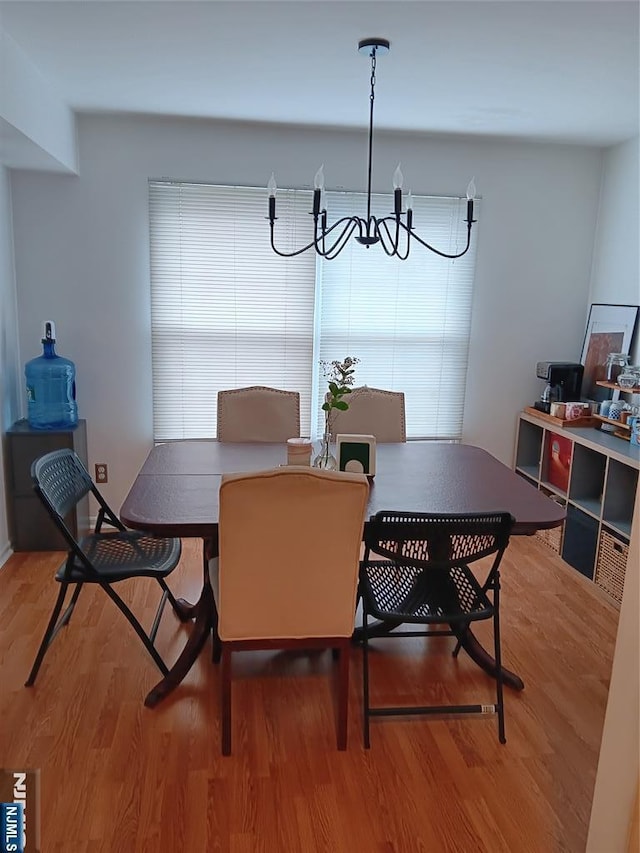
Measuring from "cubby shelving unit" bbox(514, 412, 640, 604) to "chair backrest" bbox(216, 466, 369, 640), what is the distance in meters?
1.78

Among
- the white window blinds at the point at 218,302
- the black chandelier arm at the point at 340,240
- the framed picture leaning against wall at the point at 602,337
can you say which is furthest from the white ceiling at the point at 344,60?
the framed picture leaning against wall at the point at 602,337

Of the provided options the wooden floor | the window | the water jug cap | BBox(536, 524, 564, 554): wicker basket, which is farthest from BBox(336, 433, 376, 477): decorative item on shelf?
the water jug cap

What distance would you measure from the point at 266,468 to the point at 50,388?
173cm

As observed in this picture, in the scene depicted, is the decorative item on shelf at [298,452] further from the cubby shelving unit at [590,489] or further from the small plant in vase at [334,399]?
the cubby shelving unit at [590,489]

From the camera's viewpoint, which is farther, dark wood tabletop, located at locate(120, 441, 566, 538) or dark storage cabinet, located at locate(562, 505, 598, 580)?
dark storage cabinet, located at locate(562, 505, 598, 580)

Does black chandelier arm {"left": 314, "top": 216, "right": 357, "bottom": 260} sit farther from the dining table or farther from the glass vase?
the dining table

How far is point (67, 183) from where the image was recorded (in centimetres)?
356

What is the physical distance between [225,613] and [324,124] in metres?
2.79

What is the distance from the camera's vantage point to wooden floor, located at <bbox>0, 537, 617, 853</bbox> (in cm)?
181

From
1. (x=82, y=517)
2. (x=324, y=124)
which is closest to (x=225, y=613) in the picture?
(x=82, y=517)

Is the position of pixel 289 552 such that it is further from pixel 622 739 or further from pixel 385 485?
pixel 622 739

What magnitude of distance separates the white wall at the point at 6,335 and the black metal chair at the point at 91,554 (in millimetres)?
870

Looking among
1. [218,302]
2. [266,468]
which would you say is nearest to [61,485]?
[266,468]

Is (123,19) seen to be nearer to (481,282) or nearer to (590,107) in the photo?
(590,107)
